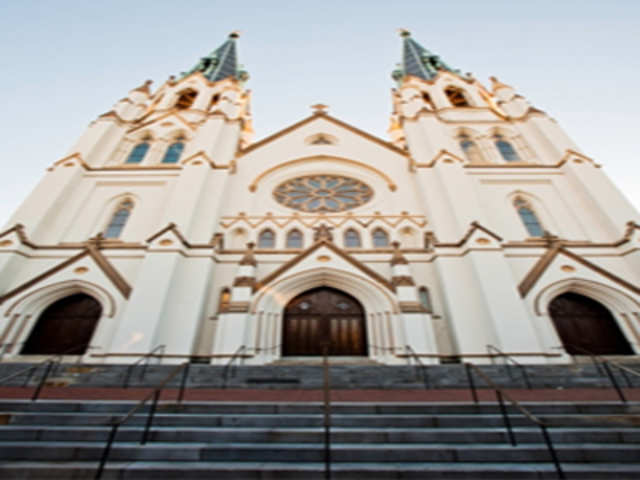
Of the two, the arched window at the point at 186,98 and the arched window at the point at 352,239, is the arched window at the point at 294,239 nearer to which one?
the arched window at the point at 352,239

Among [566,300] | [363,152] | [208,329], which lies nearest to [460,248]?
[566,300]

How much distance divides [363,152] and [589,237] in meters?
11.3

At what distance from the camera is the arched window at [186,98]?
965 inches

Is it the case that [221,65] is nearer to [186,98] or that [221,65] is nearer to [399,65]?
[186,98]

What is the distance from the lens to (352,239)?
1362 centimetres

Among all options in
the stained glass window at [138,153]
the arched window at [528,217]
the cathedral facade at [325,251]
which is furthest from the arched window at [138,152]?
the arched window at [528,217]

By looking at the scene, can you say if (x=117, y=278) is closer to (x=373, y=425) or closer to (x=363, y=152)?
(x=373, y=425)

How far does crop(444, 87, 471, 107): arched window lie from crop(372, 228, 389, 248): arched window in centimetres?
1635

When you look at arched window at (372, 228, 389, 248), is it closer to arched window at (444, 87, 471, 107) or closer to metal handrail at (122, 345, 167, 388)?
metal handrail at (122, 345, 167, 388)

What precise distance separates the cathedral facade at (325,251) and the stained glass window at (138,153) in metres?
0.20

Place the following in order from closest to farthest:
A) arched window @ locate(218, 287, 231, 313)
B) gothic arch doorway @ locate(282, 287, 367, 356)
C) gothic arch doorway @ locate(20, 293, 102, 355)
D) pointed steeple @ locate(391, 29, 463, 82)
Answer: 1. gothic arch doorway @ locate(20, 293, 102, 355)
2. gothic arch doorway @ locate(282, 287, 367, 356)
3. arched window @ locate(218, 287, 231, 313)
4. pointed steeple @ locate(391, 29, 463, 82)

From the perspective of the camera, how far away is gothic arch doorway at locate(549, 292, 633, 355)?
1025 cm

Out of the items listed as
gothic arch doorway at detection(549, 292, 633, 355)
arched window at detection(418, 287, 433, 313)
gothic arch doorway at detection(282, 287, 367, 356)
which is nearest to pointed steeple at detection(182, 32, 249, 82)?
gothic arch doorway at detection(282, 287, 367, 356)

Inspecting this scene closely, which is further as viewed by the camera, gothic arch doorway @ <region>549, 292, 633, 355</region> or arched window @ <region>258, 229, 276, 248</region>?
arched window @ <region>258, 229, 276, 248</region>
